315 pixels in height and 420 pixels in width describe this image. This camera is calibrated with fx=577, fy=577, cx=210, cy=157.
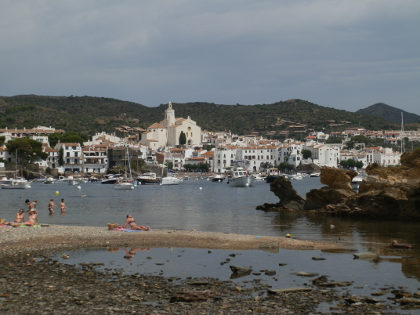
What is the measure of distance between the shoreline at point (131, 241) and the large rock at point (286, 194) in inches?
748

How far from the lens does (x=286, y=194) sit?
148ft

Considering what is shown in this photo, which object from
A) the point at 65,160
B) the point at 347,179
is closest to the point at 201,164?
the point at 65,160

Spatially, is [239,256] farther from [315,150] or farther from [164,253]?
[315,150]

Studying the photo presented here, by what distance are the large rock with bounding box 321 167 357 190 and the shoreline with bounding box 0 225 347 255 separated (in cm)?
1711

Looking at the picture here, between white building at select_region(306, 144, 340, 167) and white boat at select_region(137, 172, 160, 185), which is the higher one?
white building at select_region(306, 144, 340, 167)

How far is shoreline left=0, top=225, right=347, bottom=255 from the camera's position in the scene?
72.2 ft

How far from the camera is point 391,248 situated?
21859mm

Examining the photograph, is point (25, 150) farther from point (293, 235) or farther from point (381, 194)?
point (293, 235)

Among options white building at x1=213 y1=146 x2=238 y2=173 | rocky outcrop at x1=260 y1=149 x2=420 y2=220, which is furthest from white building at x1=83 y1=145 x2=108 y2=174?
rocky outcrop at x1=260 y1=149 x2=420 y2=220

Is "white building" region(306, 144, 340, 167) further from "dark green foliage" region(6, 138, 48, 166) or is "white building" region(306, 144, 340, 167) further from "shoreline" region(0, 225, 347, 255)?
"shoreline" region(0, 225, 347, 255)

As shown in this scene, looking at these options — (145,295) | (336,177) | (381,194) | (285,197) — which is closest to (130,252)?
(145,295)

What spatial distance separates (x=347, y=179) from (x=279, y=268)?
24003 mm

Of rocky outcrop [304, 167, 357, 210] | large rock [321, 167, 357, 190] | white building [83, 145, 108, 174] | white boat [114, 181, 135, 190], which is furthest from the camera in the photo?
white building [83, 145, 108, 174]

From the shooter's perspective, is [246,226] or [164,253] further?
[246,226]
